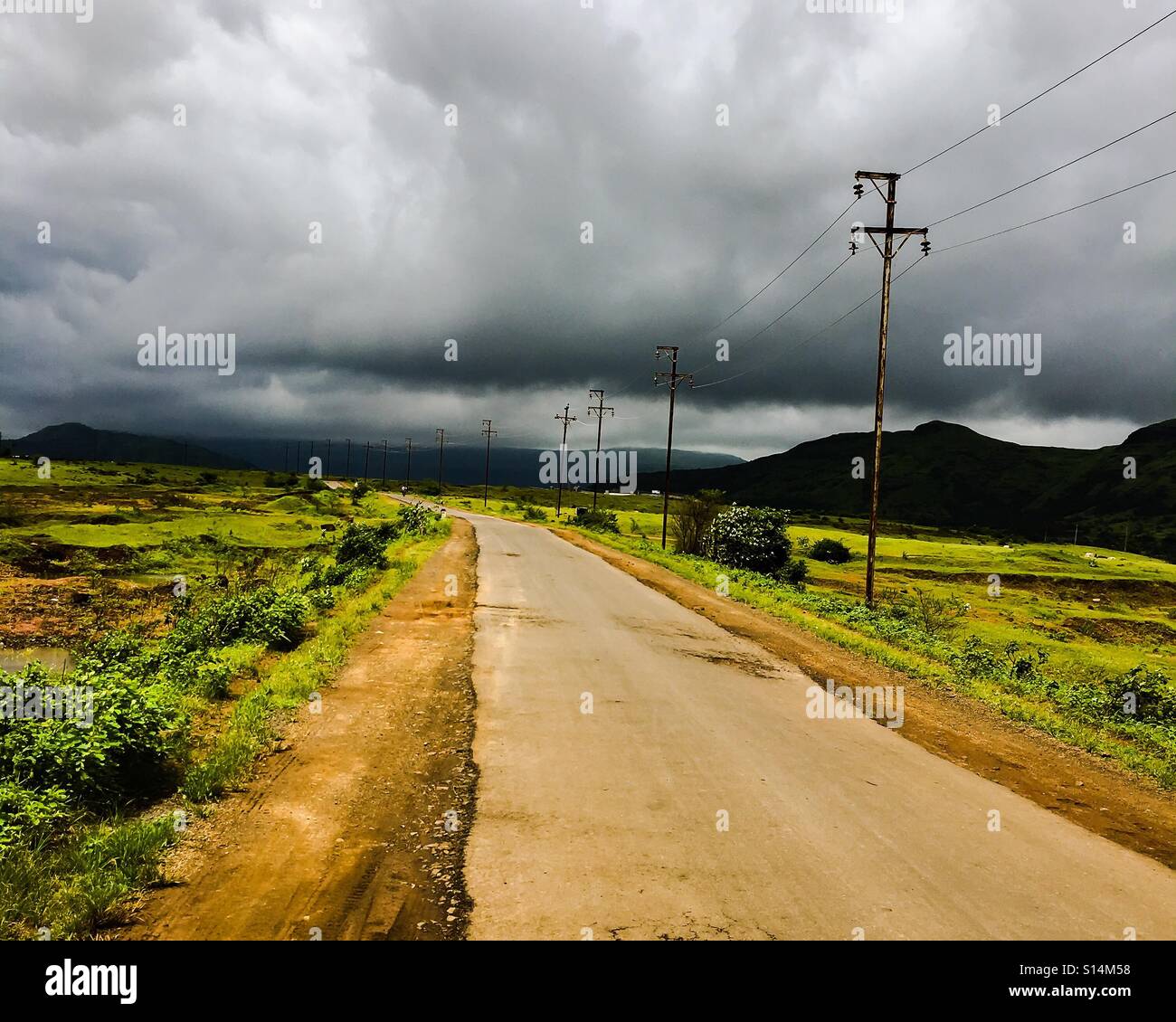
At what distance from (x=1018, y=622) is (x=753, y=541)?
22.6 meters

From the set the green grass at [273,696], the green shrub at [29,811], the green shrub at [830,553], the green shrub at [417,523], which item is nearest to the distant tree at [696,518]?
the green shrub at [417,523]

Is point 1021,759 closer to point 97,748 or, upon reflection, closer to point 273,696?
point 273,696

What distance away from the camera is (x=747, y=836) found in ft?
22.3

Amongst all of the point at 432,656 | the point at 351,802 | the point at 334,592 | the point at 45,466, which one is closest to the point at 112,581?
the point at 334,592

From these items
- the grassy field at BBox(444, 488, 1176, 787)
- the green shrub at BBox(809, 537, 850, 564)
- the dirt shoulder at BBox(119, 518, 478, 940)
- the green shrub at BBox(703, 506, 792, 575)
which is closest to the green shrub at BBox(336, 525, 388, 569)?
the grassy field at BBox(444, 488, 1176, 787)

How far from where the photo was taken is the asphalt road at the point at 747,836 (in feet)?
17.9

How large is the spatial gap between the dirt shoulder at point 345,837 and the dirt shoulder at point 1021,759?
273 inches

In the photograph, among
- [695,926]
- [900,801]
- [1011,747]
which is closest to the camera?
[695,926]

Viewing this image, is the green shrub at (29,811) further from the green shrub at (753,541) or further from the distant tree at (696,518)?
the distant tree at (696,518)

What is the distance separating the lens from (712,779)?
27.0 feet

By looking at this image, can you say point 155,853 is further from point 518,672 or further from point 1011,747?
point 1011,747

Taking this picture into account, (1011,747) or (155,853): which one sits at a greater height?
(155,853)

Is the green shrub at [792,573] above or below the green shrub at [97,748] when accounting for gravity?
below

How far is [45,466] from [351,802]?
115 meters
